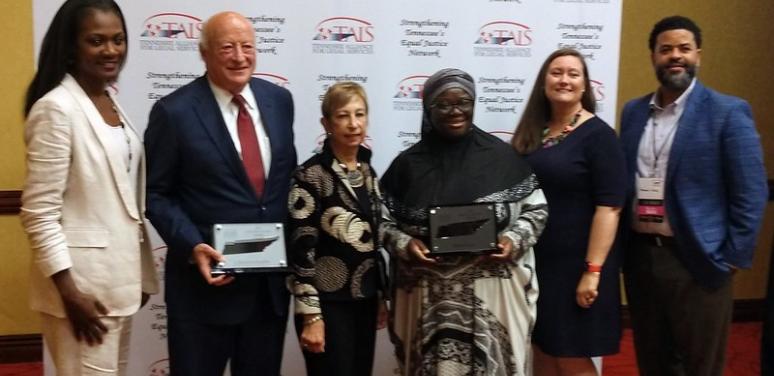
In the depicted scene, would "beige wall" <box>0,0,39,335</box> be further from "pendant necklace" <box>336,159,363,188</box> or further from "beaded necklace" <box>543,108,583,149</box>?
"beaded necklace" <box>543,108,583,149</box>

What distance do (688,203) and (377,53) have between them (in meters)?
1.53

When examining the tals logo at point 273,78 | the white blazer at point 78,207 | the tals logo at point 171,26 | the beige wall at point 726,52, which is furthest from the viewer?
the beige wall at point 726,52

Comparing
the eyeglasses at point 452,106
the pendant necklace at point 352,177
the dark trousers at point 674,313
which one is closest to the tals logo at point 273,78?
the pendant necklace at point 352,177

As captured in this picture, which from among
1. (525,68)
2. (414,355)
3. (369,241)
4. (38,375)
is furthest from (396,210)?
(38,375)

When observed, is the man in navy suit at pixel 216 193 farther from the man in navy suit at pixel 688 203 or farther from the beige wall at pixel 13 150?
the beige wall at pixel 13 150

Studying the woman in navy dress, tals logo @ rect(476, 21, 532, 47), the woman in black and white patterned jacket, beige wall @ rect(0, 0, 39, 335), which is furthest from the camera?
beige wall @ rect(0, 0, 39, 335)

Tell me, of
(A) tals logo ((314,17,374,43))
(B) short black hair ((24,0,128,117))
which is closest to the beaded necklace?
(A) tals logo ((314,17,374,43))

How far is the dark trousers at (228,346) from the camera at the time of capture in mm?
2207

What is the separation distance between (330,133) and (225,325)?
2.39 feet

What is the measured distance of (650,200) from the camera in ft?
8.54

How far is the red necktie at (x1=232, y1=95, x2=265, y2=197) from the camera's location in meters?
2.21

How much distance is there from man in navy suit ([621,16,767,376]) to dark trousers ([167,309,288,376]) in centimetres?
145

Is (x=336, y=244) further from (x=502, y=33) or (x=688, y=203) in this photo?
(x=502, y=33)

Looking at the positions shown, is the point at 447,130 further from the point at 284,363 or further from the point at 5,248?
the point at 5,248
